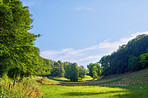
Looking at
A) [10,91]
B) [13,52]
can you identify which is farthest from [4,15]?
[10,91]

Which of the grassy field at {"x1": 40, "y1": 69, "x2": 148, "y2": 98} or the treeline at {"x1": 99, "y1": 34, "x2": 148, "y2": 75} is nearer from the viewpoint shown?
the grassy field at {"x1": 40, "y1": 69, "x2": 148, "y2": 98}

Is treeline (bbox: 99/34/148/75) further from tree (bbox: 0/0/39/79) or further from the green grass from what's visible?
tree (bbox: 0/0/39/79)

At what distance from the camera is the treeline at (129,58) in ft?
215

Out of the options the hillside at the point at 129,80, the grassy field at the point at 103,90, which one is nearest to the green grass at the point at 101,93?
the grassy field at the point at 103,90

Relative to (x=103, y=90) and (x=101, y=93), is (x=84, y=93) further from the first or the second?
(x=103, y=90)

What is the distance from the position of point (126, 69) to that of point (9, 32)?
72.8 meters

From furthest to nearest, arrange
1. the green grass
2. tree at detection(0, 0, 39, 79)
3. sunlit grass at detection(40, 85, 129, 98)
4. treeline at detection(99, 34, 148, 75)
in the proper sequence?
treeline at detection(99, 34, 148, 75) → sunlit grass at detection(40, 85, 129, 98) → the green grass → tree at detection(0, 0, 39, 79)

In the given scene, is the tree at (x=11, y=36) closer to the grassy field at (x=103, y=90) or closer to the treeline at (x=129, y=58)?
the grassy field at (x=103, y=90)

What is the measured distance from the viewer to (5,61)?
1606cm

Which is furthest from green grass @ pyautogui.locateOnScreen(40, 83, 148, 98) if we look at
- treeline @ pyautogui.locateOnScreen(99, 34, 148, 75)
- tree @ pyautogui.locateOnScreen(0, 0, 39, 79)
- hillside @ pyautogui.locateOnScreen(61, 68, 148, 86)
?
treeline @ pyautogui.locateOnScreen(99, 34, 148, 75)

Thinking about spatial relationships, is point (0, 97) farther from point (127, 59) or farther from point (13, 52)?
point (127, 59)

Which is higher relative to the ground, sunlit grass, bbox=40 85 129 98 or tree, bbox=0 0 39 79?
tree, bbox=0 0 39 79

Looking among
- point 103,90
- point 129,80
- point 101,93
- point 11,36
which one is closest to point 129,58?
point 129,80

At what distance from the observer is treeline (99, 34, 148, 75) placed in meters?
65.6
